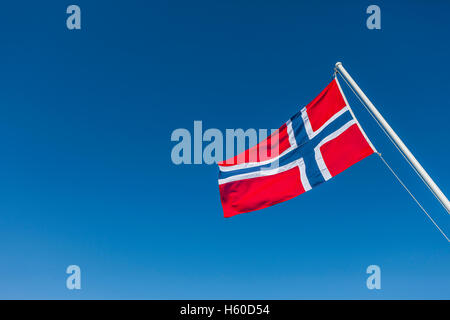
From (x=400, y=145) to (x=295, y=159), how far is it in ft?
10.7

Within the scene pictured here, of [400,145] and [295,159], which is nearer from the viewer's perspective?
[400,145]

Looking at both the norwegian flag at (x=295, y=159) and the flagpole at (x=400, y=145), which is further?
the norwegian flag at (x=295, y=159)

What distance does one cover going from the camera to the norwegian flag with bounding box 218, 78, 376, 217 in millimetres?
9914

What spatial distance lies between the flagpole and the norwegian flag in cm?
79

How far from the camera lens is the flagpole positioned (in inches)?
282

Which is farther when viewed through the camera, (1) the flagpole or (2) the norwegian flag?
(2) the norwegian flag

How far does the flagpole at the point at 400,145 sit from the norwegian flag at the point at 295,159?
2.58ft

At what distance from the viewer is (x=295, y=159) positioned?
10742mm

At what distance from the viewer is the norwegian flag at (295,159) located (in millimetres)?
9914

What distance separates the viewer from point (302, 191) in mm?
10148
